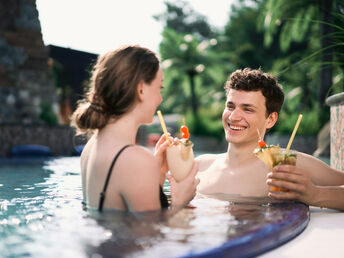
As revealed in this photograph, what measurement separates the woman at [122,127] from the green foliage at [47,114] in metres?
10.4

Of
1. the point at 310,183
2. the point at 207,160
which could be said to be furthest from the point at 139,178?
the point at 207,160

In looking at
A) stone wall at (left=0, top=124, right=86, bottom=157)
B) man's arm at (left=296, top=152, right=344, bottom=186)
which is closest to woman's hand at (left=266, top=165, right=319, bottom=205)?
man's arm at (left=296, top=152, right=344, bottom=186)

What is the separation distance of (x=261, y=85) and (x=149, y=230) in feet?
6.42

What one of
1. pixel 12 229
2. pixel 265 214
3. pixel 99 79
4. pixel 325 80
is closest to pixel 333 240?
pixel 265 214

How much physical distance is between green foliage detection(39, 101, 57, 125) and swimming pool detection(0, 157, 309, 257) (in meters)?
9.41

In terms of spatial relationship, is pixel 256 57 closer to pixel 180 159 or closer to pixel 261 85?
pixel 261 85

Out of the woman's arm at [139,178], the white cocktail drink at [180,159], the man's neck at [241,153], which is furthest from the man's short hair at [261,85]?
the woman's arm at [139,178]

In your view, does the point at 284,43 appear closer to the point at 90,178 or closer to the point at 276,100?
the point at 276,100

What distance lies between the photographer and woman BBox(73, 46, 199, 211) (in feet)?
7.24

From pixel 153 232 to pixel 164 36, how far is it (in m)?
31.1

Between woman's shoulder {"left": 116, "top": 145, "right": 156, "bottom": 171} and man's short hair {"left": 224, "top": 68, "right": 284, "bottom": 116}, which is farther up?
man's short hair {"left": 224, "top": 68, "right": 284, "bottom": 116}

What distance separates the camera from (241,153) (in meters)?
3.79

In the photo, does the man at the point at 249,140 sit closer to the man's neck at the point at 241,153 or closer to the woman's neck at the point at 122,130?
the man's neck at the point at 241,153

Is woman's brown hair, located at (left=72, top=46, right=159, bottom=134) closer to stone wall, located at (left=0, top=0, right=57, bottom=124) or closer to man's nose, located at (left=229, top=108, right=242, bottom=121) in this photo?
man's nose, located at (left=229, top=108, right=242, bottom=121)
